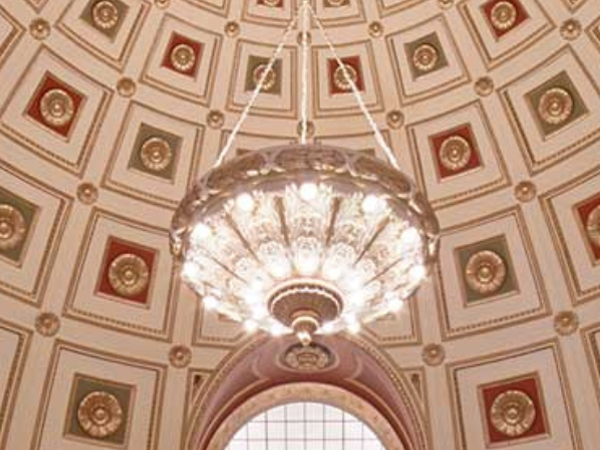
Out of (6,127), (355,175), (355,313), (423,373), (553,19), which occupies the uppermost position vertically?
(553,19)

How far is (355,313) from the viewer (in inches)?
439

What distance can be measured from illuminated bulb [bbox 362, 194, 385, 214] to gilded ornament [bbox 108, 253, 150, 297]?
24.2ft

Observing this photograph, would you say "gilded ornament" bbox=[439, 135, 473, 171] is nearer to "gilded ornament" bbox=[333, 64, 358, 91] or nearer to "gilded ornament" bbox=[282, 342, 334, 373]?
"gilded ornament" bbox=[333, 64, 358, 91]

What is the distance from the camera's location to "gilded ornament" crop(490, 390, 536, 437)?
655 inches

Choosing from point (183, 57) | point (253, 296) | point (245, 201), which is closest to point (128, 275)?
point (183, 57)

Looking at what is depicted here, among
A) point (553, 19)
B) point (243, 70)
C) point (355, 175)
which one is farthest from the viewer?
point (243, 70)

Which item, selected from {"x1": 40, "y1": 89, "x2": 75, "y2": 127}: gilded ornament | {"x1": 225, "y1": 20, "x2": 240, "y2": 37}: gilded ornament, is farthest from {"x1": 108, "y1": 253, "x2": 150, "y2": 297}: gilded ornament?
{"x1": 225, "y1": 20, "x2": 240, "y2": 37}: gilded ornament

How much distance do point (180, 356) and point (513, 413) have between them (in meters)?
5.17

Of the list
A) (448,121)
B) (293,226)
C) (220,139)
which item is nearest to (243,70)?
(220,139)

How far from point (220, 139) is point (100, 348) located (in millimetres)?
3694

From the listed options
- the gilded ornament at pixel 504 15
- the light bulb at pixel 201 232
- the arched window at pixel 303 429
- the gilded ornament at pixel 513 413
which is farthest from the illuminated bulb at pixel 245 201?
the arched window at pixel 303 429

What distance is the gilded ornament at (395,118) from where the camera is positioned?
16.9 metres

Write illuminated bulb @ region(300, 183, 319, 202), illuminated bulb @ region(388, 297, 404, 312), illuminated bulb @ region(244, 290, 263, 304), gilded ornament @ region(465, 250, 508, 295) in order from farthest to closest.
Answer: gilded ornament @ region(465, 250, 508, 295) < illuminated bulb @ region(388, 297, 404, 312) < illuminated bulb @ region(244, 290, 263, 304) < illuminated bulb @ region(300, 183, 319, 202)

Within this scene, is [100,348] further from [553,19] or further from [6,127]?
[553,19]
